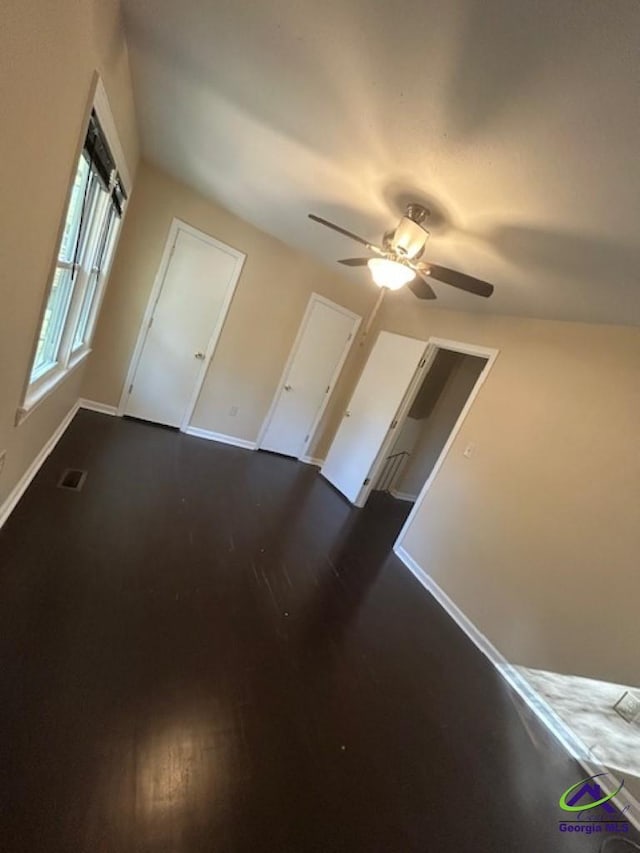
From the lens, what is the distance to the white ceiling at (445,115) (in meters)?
1.11

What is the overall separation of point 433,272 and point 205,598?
2144 millimetres

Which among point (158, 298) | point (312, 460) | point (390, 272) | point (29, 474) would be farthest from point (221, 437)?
point (390, 272)

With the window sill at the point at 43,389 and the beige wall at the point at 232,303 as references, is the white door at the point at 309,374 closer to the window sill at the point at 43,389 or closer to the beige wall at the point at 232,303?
the beige wall at the point at 232,303

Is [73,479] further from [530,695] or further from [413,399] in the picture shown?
[530,695]

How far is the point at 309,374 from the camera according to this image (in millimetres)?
4984

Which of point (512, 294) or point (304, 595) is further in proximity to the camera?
point (512, 294)

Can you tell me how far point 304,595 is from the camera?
8.75 feet

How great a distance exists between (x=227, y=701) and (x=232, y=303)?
142 inches

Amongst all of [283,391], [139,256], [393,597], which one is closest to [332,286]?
[283,391]

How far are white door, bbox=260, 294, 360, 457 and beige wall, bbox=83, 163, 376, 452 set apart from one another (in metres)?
0.11

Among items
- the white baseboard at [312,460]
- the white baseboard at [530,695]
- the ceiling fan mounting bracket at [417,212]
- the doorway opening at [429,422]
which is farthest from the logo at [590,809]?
the white baseboard at [312,460]

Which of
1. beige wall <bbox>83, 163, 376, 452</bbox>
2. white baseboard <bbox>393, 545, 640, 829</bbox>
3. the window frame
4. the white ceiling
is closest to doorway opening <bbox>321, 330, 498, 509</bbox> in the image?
beige wall <bbox>83, 163, 376, 452</bbox>

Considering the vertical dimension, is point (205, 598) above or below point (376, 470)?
below

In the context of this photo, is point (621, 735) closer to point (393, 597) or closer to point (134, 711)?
point (393, 597)
